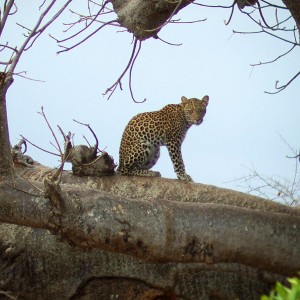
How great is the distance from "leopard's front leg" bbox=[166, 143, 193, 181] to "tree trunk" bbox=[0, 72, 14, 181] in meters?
2.81

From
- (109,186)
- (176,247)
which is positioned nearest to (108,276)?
(109,186)

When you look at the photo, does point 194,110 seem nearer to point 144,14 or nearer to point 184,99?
point 184,99

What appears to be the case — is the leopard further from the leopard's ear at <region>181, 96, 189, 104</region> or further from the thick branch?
the thick branch

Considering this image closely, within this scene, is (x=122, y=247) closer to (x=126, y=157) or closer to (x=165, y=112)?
(x=126, y=157)

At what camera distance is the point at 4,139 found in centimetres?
524

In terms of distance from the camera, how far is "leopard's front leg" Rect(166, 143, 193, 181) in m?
7.94

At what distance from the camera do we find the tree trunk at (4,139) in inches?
195

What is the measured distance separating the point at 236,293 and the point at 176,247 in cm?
147

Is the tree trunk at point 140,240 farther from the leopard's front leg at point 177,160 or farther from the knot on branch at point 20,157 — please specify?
the leopard's front leg at point 177,160

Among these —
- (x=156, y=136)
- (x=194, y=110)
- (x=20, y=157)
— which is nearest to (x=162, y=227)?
(x=20, y=157)

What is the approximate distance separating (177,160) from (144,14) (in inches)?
90.9

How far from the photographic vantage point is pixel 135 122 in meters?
8.30

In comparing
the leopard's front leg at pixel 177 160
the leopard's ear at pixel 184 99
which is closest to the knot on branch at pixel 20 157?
the leopard's front leg at pixel 177 160

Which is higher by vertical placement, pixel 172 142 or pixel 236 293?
pixel 172 142
